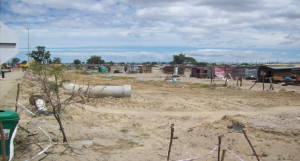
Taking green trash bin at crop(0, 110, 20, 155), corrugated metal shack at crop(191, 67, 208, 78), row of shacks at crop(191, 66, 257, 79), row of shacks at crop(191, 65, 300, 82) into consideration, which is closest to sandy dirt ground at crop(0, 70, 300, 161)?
green trash bin at crop(0, 110, 20, 155)

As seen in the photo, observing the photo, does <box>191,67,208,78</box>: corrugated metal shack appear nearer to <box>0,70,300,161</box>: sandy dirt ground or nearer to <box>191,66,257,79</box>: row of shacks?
<box>191,66,257,79</box>: row of shacks

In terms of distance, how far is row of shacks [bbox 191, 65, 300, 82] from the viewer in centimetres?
3045

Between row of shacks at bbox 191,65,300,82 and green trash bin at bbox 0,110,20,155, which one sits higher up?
row of shacks at bbox 191,65,300,82

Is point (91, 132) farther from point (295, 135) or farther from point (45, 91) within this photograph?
point (295, 135)

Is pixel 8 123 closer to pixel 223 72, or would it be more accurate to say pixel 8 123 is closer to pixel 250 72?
pixel 250 72

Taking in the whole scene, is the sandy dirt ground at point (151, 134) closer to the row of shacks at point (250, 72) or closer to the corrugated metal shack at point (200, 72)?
the row of shacks at point (250, 72)

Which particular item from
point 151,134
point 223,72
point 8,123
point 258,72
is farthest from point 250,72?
point 8,123

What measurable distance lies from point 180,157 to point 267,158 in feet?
7.08

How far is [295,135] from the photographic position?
7758 millimetres

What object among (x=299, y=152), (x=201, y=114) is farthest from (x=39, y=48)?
(x=299, y=152)

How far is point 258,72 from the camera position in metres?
33.2

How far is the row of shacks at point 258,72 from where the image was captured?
99.9ft

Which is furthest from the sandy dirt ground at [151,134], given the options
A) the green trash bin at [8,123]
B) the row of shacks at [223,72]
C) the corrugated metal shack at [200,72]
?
the corrugated metal shack at [200,72]

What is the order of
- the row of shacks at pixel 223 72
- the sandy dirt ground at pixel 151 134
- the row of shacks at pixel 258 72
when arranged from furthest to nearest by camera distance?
the row of shacks at pixel 223 72 < the row of shacks at pixel 258 72 < the sandy dirt ground at pixel 151 134
